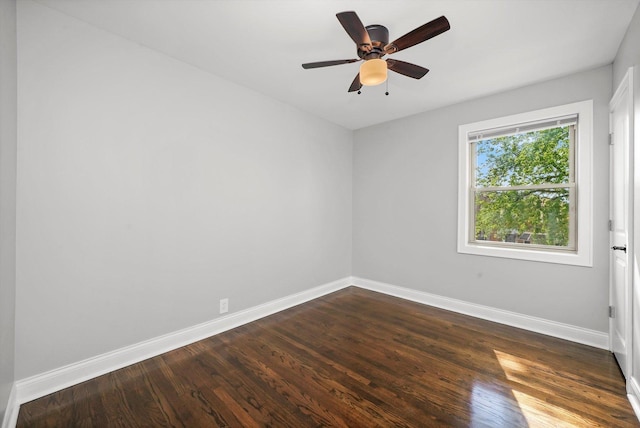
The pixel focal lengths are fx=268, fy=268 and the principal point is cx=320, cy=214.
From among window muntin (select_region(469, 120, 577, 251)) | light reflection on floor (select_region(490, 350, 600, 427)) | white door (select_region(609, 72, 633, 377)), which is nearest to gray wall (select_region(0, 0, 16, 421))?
light reflection on floor (select_region(490, 350, 600, 427))

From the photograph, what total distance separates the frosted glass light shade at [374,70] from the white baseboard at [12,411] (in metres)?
2.96

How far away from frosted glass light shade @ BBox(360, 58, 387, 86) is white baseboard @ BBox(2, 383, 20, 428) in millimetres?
2959

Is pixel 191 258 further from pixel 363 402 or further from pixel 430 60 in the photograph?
pixel 430 60

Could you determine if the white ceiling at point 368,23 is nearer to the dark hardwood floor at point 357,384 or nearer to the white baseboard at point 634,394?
the white baseboard at point 634,394

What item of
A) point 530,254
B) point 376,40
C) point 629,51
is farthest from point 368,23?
point 530,254

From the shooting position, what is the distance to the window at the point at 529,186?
261 centimetres

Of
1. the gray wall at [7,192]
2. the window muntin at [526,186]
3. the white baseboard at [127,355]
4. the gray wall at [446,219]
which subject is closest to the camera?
the gray wall at [7,192]

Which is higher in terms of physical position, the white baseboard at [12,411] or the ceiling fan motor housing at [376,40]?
the ceiling fan motor housing at [376,40]

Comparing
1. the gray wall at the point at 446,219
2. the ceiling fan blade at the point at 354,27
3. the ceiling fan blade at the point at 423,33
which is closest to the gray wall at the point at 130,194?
the gray wall at the point at 446,219

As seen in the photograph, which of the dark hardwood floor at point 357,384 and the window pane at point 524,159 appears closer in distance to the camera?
the dark hardwood floor at point 357,384

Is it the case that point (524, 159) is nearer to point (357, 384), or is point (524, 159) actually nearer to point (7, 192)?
point (357, 384)

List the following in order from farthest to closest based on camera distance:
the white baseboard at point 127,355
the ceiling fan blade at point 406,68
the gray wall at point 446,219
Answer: the gray wall at point 446,219 < the ceiling fan blade at point 406,68 < the white baseboard at point 127,355

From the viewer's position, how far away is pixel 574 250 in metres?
2.72

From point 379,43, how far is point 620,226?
2.42 m
